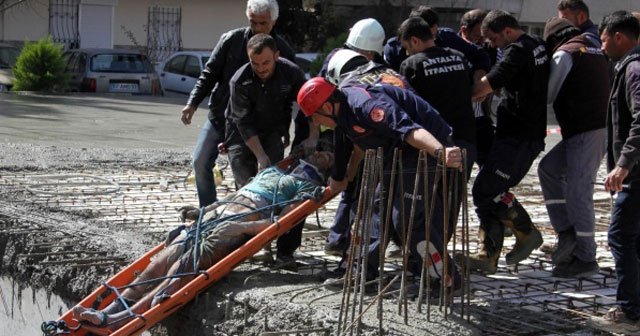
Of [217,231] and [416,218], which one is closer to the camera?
[416,218]

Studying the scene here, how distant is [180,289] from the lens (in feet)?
20.3

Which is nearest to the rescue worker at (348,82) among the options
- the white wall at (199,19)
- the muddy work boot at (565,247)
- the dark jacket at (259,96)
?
the dark jacket at (259,96)

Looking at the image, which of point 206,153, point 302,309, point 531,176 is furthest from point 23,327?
point 531,176

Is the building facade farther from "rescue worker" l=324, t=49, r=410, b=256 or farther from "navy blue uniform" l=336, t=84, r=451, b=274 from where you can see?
"navy blue uniform" l=336, t=84, r=451, b=274

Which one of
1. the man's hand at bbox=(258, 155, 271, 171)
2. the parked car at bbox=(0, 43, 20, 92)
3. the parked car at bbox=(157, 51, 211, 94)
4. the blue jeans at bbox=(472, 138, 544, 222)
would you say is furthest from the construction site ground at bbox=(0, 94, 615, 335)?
the parked car at bbox=(0, 43, 20, 92)

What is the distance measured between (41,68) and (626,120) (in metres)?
20.2

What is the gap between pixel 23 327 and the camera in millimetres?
7738

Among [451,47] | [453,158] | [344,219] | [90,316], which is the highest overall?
[451,47]

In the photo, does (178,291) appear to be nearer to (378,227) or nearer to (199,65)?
(378,227)

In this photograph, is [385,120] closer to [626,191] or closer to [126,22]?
[626,191]

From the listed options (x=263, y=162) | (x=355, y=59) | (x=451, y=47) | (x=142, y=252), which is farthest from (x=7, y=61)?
(x=355, y=59)

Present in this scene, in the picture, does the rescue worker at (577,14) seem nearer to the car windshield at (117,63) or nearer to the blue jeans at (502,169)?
the blue jeans at (502,169)

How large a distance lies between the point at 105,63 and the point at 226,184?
15213mm

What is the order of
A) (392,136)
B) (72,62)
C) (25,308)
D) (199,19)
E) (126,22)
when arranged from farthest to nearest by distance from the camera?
(199,19) → (126,22) → (72,62) → (25,308) → (392,136)
